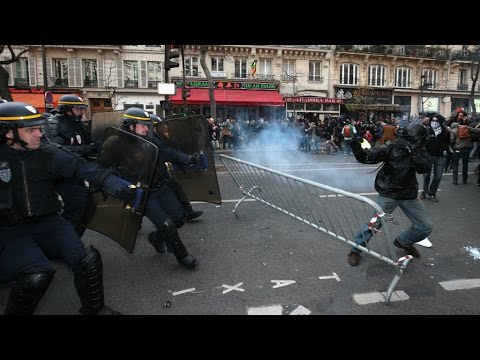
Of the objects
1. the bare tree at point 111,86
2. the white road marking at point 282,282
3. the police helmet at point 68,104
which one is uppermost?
the bare tree at point 111,86

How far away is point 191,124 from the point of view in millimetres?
4641

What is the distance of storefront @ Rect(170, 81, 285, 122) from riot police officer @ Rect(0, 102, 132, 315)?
78.6ft

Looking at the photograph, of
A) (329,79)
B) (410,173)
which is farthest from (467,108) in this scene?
(410,173)

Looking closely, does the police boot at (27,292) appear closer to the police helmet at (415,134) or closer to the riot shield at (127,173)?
the riot shield at (127,173)

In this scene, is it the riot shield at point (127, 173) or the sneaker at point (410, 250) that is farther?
the sneaker at point (410, 250)

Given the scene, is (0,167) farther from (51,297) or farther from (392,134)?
(392,134)

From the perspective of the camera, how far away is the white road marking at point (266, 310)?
113 inches

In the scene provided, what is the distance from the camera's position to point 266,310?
2.91 m

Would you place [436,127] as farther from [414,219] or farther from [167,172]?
[167,172]

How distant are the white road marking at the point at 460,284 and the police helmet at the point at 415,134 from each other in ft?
4.78

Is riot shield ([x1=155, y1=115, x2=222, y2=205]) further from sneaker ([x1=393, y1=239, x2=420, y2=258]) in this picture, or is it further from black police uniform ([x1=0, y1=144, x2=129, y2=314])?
sneaker ([x1=393, y1=239, x2=420, y2=258])

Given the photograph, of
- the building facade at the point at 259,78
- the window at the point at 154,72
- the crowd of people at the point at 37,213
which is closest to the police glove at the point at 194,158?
the crowd of people at the point at 37,213

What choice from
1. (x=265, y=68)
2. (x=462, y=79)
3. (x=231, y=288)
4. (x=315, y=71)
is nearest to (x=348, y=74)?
(x=315, y=71)

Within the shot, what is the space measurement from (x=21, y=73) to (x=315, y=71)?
23532 millimetres
